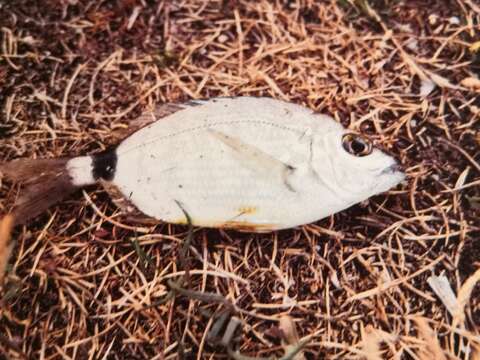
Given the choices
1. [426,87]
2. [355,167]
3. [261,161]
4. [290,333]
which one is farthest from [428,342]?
[426,87]

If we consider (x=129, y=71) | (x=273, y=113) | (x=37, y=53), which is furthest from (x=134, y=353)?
(x=37, y=53)

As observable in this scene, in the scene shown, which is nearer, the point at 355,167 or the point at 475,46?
the point at 355,167

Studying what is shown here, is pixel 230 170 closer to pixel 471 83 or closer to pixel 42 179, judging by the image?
pixel 42 179

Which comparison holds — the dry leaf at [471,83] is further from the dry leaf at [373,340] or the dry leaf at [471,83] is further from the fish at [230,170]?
the dry leaf at [373,340]

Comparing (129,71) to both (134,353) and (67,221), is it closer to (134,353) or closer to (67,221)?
(67,221)

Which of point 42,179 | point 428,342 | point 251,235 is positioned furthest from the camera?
point 251,235

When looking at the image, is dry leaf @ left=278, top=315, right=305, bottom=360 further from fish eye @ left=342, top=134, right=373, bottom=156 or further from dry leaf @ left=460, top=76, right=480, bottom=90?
dry leaf @ left=460, top=76, right=480, bottom=90

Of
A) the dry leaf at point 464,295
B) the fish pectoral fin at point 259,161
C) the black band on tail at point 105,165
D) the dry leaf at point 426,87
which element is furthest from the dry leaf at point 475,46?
the black band on tail at point 105,165
